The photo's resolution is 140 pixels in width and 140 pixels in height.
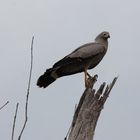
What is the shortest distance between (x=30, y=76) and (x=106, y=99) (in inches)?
115

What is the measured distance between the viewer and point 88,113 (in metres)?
6.63

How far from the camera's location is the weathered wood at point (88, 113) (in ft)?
20.6

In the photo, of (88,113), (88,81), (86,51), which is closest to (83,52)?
(86,51)

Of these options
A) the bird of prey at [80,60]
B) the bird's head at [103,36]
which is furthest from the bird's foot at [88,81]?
the bird's head at [103,36]

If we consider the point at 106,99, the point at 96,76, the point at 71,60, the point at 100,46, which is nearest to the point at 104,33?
the point at 100,46

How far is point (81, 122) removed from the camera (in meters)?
6.50

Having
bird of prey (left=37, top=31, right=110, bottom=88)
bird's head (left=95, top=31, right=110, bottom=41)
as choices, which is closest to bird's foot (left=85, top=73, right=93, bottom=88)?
bird of prey (left=37, top=31, right=110, bottom=88)

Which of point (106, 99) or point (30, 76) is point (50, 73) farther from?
point (30, 76)

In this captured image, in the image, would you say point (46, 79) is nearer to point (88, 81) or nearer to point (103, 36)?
point (88, 81)

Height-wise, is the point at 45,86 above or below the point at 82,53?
below

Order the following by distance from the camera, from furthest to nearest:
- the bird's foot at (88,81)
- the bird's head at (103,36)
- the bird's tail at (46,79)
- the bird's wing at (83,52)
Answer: the bird's head at (103,36) → the bird's wing at (83,52) → the bird's tail at (46,79) → the bird's foot at (88,81)

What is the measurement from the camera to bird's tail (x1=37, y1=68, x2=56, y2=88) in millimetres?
9438

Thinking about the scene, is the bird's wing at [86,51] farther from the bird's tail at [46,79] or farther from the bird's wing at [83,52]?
the bird's tail at [46,79]

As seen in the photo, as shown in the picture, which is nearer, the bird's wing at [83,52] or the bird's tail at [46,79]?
the bird's tail at [46,79]
